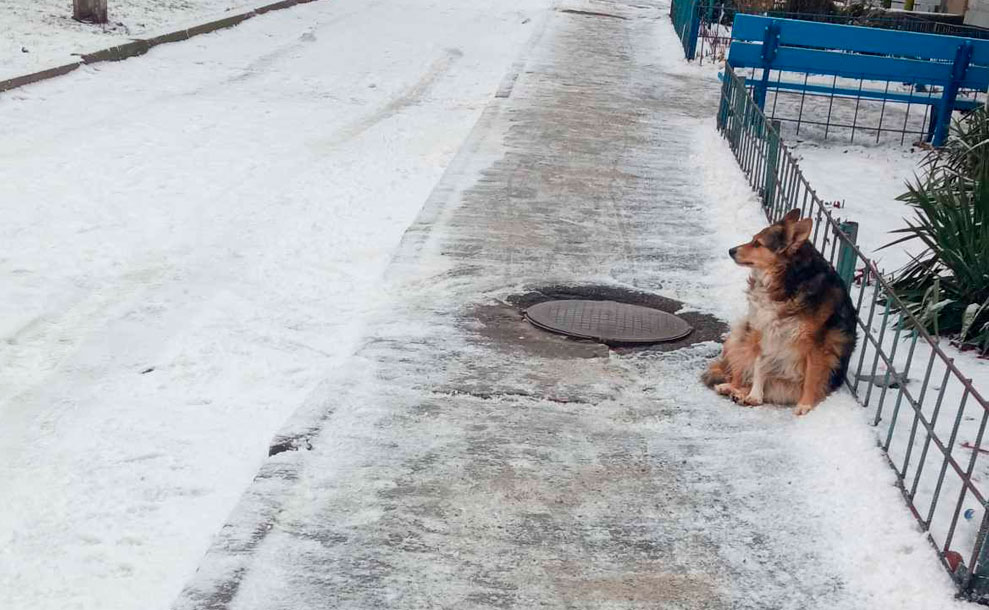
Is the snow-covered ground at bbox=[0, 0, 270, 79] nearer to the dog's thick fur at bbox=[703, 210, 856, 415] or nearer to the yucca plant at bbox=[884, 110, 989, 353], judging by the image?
the dog's thick fur at bbox=[703, 210, 856, 415]

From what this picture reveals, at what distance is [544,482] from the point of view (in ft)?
15.4

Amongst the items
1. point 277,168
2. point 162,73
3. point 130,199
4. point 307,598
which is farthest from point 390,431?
point 162,73

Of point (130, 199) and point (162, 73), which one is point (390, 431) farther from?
point (162, 73)

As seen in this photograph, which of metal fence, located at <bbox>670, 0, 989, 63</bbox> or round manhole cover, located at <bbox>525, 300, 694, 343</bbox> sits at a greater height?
metal fence, located at <bbox>670, 0, 989, 63</bbox>

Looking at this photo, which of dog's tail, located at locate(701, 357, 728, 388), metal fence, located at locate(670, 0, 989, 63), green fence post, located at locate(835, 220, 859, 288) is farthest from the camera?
metal fence, located at locate(670, 0, 989, 63)

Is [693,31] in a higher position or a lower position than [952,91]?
higher

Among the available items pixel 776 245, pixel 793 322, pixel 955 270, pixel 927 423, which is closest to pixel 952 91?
pixel 955 270

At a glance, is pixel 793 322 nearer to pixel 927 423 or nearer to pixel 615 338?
pixel 927 423

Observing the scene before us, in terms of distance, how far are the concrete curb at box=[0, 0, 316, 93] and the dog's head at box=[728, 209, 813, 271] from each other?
381 inches

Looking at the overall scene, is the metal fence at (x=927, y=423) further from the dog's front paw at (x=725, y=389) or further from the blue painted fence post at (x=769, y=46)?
the blue painted fence post at (x=769, y=46)

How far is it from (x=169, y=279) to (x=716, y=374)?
12.3ft

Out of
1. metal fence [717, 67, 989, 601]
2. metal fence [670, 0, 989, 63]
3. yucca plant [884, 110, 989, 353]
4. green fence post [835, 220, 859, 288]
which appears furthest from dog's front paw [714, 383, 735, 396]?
metal fence [670, 0, 989, 63]

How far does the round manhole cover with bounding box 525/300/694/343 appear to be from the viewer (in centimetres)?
638

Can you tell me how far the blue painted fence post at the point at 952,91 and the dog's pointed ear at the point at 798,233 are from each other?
26.1ft
